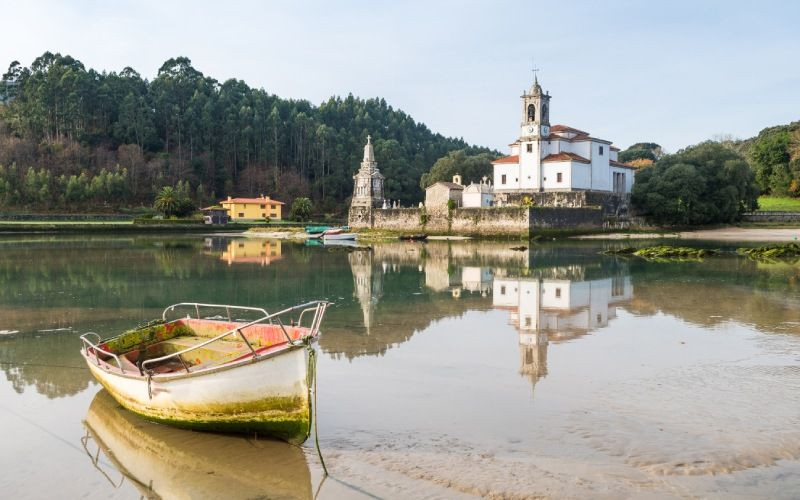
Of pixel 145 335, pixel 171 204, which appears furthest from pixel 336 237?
pixel 145 335

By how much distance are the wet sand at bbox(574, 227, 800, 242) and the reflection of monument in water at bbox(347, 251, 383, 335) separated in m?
32.3

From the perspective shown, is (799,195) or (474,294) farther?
(799,195)

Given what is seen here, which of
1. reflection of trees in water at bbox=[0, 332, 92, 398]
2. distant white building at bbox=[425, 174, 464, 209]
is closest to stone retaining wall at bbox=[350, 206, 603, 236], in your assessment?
distant white building at bbox=[425, 174, 464, 209]

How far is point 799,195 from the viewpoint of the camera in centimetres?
9162

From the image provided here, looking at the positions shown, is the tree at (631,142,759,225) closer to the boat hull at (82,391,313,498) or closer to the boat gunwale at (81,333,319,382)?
the boat gunwale at (81,333,319,382)

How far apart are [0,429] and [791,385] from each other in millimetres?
12705

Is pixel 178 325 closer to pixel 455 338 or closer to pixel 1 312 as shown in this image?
pixel 455 338

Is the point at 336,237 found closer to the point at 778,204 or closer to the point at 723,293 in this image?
the point at 723,293

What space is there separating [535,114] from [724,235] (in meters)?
22.5

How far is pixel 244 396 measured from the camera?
29.1 ft

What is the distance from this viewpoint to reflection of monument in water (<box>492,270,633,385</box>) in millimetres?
14867

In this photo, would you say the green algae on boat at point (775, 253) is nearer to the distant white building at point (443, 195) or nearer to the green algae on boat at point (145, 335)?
the distant white building at point (443, 195)

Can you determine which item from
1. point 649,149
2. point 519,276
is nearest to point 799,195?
point 649,149

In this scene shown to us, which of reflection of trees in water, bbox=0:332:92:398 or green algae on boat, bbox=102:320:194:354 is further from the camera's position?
reflection of trees in water, bbox=0:332:92:398
